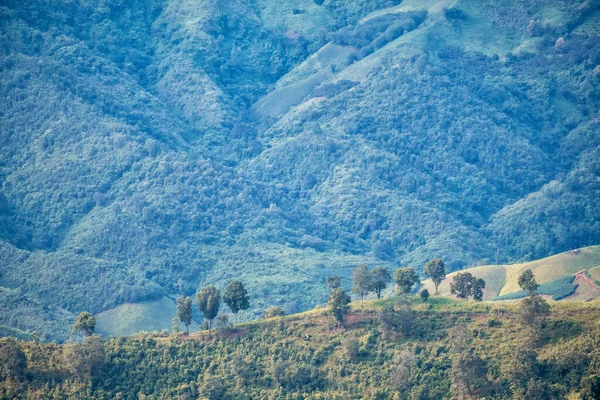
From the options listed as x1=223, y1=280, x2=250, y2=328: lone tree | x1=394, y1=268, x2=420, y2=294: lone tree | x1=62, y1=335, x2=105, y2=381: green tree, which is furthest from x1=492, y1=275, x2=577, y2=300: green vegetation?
x1=62, y1=335, x2=105, y2=381: green tree

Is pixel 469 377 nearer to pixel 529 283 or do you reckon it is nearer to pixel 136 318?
pixel 529 283

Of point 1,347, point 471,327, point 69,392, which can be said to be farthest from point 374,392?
point 1,347

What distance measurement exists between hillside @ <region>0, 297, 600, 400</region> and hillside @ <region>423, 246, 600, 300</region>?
178 feet

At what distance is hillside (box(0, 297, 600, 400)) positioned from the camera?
9944 cm

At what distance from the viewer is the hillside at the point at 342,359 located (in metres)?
99.4

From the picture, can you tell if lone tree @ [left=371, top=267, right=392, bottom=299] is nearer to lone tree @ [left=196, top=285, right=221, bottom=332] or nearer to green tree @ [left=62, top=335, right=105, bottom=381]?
lone tree @ [left=196, top=285, right=221, bottom=332]

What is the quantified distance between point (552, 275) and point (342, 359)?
77.6 meters

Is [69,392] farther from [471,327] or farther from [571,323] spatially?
[571,323]

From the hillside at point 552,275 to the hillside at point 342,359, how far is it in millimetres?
54217

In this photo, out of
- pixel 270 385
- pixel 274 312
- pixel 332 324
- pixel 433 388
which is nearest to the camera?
pixel 433 388

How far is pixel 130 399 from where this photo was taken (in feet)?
358

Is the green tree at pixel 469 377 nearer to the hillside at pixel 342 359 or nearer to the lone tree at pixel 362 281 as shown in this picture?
the hillside at pixel 342 359

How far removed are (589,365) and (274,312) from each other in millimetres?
45200

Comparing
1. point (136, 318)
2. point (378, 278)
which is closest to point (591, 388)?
point (378, 278)
